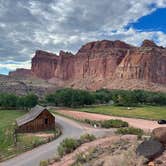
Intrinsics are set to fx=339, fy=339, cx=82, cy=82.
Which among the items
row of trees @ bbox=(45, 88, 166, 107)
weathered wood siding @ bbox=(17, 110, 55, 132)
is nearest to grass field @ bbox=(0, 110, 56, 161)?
weathered wood siding @ bbox=(17, 110, 55, 132)

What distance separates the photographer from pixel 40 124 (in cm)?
4641

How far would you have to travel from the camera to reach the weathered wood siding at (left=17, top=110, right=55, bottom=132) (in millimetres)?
44500

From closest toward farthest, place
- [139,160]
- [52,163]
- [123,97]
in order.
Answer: [139,160] < [52,163] < [123,97]

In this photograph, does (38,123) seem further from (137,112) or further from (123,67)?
(123,67)

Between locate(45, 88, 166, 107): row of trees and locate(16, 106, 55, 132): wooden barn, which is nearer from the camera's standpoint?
locate(16, 106, 55, 132): wooden barn

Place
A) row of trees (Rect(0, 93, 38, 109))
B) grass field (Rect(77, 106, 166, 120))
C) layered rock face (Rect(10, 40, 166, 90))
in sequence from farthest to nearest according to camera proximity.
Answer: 1. layered rock face (Rect(10, 40, 166, 90))
2. row of trees (Rect(0, 93, 38, 109))
3. grass field (Rect(77, 106, 166, 120))

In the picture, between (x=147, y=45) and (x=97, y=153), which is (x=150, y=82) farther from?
(x=97, y=153)

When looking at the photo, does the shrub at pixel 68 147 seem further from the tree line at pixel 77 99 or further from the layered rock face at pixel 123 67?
the layered rock face at pixel 123 67

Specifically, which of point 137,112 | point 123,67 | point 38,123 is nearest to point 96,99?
point 137,112

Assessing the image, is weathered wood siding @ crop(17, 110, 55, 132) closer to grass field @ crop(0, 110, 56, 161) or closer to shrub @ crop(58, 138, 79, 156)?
grass field @ crop(0, 110, 56, 161)

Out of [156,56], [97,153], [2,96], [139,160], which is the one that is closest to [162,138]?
[139,160]

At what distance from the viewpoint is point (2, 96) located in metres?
88.3

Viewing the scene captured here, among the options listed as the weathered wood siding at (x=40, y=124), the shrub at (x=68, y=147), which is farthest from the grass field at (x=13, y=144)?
the shrub at (x=68, y=147)

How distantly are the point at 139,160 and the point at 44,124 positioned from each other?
107ft
